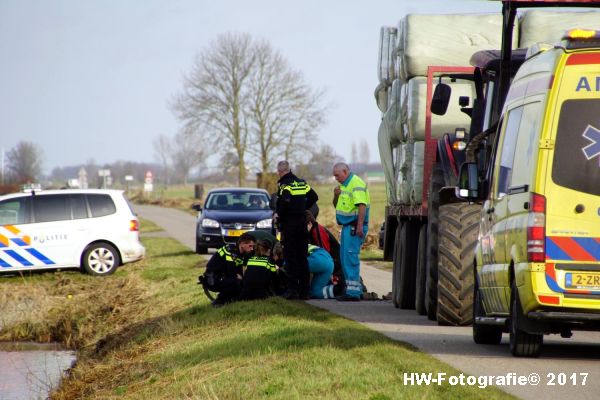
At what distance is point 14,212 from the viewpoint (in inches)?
1007

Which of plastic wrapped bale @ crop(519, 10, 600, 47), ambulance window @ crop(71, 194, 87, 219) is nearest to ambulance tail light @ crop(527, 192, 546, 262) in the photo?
plastic wrapped bale @ crop(519, 10, 600, 47)

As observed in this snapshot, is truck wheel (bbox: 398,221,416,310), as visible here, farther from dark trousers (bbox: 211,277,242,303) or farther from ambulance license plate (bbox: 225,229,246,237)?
ambulance license plate (bbox: 225,229,246,237)

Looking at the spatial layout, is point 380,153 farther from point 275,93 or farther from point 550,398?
point 275,93

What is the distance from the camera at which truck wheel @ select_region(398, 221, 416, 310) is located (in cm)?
1605

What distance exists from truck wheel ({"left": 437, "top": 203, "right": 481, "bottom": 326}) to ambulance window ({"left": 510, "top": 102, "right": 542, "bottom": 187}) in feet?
9.36

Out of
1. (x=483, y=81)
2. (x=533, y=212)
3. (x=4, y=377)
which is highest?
(x=483, y=81)

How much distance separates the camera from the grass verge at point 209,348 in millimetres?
9129

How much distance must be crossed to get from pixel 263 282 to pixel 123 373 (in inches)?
138

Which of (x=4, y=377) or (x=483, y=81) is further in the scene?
(x=4, y=377)

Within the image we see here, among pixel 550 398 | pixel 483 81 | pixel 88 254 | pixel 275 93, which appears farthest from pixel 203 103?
pixel 550 398

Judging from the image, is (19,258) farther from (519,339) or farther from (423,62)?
(519,339)

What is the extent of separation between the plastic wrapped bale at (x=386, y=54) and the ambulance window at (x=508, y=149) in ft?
19.2

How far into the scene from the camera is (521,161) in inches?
393

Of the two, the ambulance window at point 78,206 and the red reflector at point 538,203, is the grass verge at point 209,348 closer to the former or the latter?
the red reflector at point 538,203
